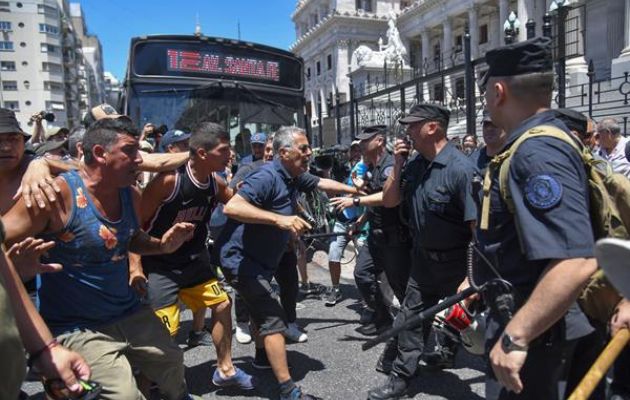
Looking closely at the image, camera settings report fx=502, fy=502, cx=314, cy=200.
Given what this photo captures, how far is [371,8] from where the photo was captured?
2302 inches

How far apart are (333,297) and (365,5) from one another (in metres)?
57.7

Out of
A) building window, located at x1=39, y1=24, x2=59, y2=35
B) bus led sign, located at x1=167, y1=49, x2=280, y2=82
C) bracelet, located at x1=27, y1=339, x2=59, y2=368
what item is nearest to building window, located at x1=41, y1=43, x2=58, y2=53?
building window, located at x1=39, y1=24, x2=59, y2=35

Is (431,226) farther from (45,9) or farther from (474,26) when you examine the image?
(45,9)

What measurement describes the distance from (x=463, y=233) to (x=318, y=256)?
5418mm

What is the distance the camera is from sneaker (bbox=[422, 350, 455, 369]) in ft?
13.1

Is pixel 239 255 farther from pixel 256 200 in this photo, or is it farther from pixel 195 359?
pixel 195 359

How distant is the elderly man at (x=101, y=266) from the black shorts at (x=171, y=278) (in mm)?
744

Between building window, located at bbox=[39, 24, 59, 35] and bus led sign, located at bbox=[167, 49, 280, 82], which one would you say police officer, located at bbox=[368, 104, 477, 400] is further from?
building window, located at bbox=[39, 24, 59, 35]

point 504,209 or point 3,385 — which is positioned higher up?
point 504,209

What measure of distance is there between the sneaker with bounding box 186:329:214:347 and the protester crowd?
0.09 ft

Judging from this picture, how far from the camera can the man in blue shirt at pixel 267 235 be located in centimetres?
340

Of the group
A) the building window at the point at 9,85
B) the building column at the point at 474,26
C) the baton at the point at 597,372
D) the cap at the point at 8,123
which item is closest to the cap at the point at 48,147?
the cap at the point at 8,123

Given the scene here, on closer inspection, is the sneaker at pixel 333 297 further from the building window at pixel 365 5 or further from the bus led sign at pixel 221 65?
the building window at pixel 365 5

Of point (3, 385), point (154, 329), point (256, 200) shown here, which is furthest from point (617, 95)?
point (3, 385)
